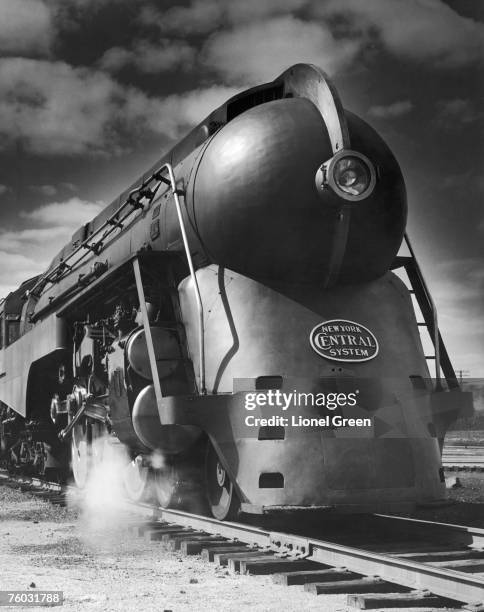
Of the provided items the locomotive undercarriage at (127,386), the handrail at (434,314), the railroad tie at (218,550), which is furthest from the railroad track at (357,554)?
the handrail at (434,314)

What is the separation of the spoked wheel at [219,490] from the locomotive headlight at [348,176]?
238cm

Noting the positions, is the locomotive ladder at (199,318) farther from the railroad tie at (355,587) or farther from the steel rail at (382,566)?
the railroad tie at (355,587)

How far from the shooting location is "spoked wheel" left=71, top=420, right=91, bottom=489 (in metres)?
9.54

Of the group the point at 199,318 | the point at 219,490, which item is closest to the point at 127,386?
the point at 219,490

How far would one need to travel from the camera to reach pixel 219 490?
666 cm

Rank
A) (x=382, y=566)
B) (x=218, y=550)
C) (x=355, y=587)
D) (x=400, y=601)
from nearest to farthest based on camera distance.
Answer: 1. (x=400, y=601)
2. (x=355, y=587)
3. (x=382, y=566)
4. (x=218, y=550)

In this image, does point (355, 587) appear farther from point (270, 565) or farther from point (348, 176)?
point (348, 176)

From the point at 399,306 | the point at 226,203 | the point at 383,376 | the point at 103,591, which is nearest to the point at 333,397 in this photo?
the point at 383,376

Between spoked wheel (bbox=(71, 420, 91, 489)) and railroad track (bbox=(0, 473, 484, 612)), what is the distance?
6.76 ft

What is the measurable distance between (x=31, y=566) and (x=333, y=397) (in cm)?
245

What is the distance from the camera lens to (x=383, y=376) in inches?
236

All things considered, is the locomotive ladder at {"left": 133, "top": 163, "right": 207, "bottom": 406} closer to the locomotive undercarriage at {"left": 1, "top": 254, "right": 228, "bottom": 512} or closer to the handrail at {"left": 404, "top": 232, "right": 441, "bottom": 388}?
the locomotive undercarriage at {"left": 1, "top": 254, "right": 228, "bottom": 512}

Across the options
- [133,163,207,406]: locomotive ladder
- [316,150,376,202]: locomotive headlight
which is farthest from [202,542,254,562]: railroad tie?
[316,150,376,202]: locomotive headlight

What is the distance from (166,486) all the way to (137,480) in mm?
1167
